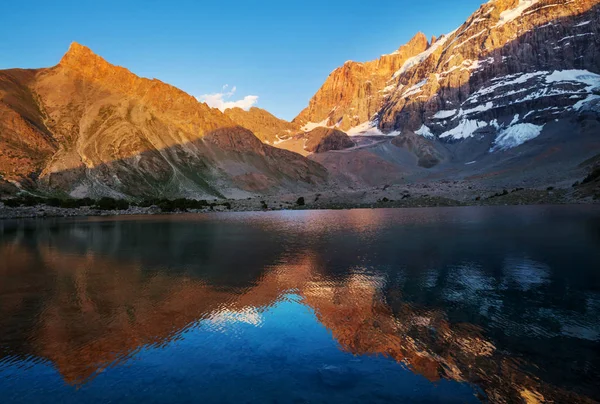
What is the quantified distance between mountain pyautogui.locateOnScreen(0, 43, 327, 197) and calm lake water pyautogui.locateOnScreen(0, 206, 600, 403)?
99.8m

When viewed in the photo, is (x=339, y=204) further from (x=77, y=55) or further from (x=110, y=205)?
(x=77, y=55)

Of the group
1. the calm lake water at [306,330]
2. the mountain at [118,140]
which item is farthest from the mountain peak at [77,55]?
the calm lake water at [306,330]

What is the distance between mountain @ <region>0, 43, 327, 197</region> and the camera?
4373 inches

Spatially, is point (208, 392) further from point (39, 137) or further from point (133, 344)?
point (39, 137)

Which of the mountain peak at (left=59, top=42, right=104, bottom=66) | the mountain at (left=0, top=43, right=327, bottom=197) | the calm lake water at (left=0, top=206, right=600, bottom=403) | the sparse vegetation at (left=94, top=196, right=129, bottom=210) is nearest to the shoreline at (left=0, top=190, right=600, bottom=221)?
the sparse vegetation at (left=94, top=196, right=129, bottom=210)

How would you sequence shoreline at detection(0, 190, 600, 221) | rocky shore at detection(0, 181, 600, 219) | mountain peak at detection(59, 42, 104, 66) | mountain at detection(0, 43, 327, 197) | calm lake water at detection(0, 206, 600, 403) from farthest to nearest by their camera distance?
mountain peak at detection(59, 42, 104, 66) → mountain at detection(0, 43, 327, 197) → rocky shore at detection(0, 181, 600, 219) → shoreline at detection(0, 190, 600, 221) → calm lake water at detection(0, 206, 600, 403)

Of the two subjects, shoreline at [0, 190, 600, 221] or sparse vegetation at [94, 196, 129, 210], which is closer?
shoreline at [0, 190, 600, 221]

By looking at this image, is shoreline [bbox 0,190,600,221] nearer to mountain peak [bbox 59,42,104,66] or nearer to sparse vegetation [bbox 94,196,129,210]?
sparse vegetation [bbox 94,196,129,210]

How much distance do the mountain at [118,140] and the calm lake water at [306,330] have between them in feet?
327

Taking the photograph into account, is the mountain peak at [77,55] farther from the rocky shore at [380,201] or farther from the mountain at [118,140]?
the rocky shore at [380,201]

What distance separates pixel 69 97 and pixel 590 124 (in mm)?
228453

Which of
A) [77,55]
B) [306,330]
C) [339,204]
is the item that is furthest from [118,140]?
[306,330]

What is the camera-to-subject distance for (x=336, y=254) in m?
26.7

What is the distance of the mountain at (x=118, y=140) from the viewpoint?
111062 mm
